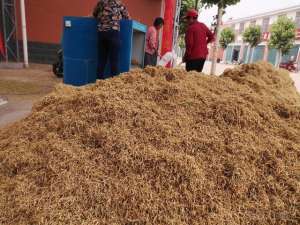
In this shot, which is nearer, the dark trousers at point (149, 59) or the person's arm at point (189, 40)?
the person's arm at point (189, 40)

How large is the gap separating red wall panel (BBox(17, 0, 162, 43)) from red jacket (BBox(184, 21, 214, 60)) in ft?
21.0

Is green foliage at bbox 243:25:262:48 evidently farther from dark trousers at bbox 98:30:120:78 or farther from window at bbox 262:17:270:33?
dark trousers at bbox 98:30:120:78

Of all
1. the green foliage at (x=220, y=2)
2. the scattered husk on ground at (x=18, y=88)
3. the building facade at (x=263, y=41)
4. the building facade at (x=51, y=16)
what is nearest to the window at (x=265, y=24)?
the building facade at (x=263, y=41)

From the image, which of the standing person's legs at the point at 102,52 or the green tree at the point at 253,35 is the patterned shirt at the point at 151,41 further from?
the green tree at the point at 253,35

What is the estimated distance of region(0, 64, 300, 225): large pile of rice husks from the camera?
138cm

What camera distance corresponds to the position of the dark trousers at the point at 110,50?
11.0 ft

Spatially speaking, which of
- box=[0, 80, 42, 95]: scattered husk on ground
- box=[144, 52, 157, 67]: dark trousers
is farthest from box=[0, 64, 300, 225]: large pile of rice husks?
box=[0, 80, 42, 95]: scattered husk on ground

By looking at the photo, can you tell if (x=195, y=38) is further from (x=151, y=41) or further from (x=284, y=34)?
(x=284, y=34)

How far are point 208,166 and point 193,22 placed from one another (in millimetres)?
2949

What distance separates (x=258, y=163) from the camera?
1690mm

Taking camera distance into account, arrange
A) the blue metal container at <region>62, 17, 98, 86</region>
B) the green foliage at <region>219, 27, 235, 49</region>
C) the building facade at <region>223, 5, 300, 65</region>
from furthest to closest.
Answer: the green foliage at <region>219, 27, 235, 49</region> < the building facade at <region>223, 5, 300, 65</region> < the blue metal container at <region>62, 17, 98, 86</region>

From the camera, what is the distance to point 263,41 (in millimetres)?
34938

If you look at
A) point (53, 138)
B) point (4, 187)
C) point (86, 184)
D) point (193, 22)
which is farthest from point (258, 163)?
point (193, 22)

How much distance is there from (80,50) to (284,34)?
26488 millimetres
